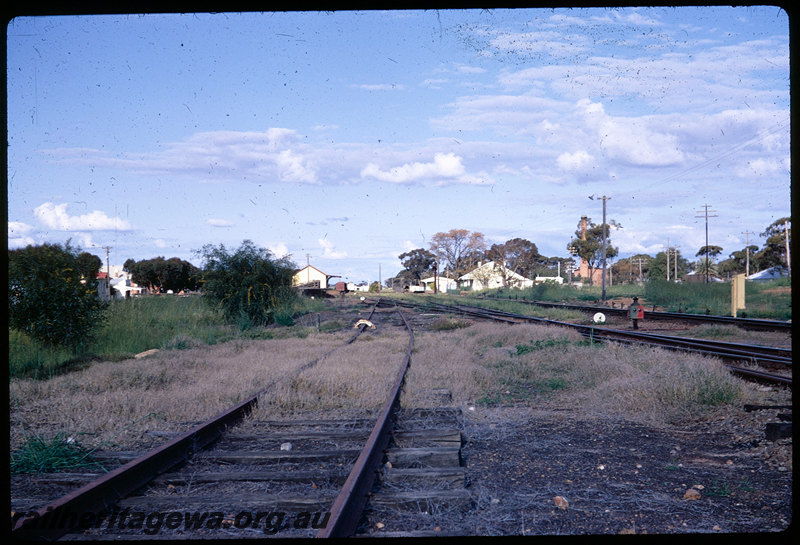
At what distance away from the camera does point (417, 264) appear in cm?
10119

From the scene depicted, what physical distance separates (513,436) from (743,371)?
535 cm

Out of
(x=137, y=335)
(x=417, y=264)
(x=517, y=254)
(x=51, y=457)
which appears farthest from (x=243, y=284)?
(x=417, y=264)

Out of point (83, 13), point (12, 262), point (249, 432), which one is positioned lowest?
point (249, 432)

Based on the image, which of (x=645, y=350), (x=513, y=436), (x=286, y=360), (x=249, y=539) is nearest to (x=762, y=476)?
(x=513, y=436)

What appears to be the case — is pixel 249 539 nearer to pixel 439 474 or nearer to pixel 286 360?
pixel 439 474

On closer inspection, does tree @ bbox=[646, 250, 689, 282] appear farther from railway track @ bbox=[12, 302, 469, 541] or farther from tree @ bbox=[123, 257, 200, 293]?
railway track @ bbox=[12, 302, 469, 541]

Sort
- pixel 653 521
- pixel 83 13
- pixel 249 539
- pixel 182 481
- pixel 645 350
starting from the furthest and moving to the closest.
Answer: pixel 645 350 < pixel 182 481 < pixel 653 521 < pixel 249 539 < pixel 83 13

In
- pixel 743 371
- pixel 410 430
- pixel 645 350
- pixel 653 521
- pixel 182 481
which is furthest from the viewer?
pixel 645 350

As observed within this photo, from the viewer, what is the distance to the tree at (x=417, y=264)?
97.9 metres

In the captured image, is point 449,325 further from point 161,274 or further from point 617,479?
point 161,274

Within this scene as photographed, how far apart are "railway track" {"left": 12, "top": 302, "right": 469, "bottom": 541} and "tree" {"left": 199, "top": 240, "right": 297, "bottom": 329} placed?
54.5ft

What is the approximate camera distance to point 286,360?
40.0 feet

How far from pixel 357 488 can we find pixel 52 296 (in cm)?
1063

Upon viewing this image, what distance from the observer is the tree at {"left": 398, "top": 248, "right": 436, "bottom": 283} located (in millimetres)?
97875
